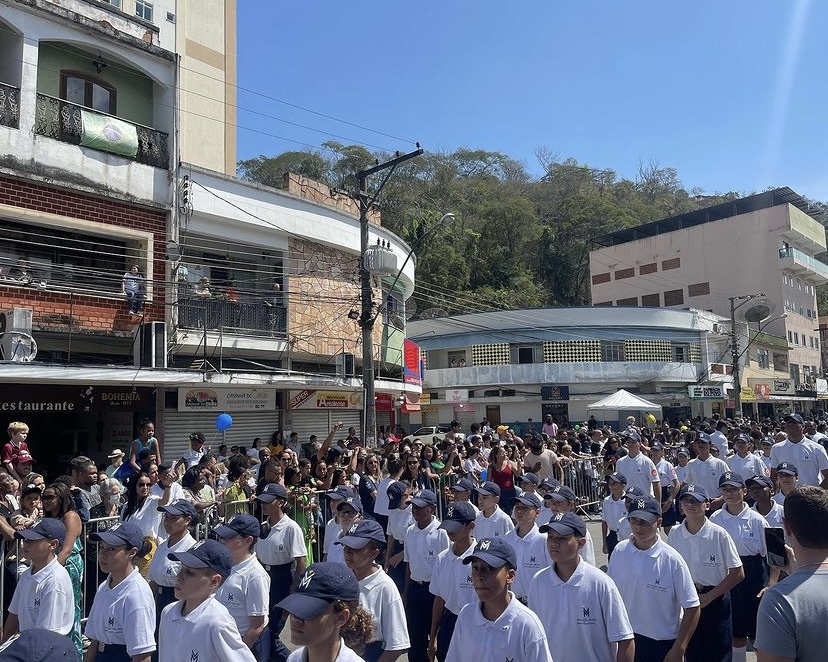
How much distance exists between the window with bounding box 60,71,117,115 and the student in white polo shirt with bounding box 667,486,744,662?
50.4 ft

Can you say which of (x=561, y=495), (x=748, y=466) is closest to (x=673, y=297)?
(x=748, y=466)

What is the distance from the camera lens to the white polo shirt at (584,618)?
410 centimetres

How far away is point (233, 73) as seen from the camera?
27.5m

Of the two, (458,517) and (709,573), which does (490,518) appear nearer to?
(458,517)

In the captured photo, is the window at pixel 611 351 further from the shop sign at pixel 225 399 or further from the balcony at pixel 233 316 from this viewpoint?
the shop sign at pixel 225 399

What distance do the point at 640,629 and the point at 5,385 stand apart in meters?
12.7

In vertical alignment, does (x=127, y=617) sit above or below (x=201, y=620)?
below

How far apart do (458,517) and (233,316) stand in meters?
12.8

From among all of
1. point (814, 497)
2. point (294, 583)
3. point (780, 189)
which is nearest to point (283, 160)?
point (780, 189)

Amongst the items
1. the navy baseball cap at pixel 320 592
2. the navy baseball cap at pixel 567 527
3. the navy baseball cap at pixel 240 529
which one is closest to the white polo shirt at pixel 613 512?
the navy baseball cap at pixel 567 527

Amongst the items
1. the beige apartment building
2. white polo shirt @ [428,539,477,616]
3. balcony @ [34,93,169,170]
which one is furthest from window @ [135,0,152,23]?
the beige apartment building

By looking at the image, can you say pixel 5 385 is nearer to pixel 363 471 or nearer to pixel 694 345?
pixel 363 471

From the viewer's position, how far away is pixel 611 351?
38281mm

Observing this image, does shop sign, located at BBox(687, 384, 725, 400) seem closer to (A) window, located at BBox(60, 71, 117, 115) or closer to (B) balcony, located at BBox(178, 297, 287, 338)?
(B) balcony, located at BBox(178, 297, 287, 338)
